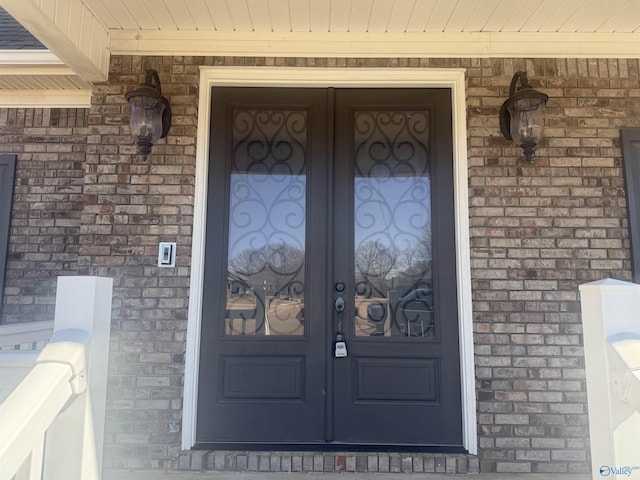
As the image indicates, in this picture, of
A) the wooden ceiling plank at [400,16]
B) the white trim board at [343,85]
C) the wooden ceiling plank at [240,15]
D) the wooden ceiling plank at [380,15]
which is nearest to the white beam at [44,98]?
the white trim board at [343,85]

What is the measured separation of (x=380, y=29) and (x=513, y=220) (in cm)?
144

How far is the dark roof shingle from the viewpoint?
2941 mm

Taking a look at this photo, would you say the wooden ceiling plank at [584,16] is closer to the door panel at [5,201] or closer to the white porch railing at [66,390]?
the white porch railing at [66,390]

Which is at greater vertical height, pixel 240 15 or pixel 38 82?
pixel 240 15

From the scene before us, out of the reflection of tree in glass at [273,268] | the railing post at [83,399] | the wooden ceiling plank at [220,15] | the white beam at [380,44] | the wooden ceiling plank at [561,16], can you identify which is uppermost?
the wooden ceiling plank at [561,16]

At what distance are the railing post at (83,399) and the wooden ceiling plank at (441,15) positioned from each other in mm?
2298

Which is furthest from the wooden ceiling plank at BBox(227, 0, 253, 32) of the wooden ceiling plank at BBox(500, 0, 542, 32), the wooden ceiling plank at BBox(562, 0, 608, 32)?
the wooden ceiling plank at BBox(562, 0, 608, 32)

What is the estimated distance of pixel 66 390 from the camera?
115cm

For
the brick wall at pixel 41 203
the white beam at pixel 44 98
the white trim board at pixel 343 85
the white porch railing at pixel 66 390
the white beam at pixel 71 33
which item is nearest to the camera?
the white porch railing at pixel 66 390

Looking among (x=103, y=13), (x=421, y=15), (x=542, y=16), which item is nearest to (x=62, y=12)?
(x=103, y=13)

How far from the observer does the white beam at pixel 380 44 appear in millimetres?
2773

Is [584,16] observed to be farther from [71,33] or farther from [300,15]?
[71,33]

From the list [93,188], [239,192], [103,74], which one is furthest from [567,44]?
[93,188]

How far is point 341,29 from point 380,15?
0.26m
